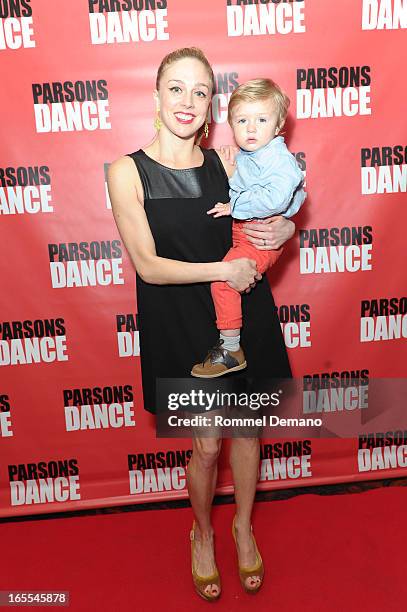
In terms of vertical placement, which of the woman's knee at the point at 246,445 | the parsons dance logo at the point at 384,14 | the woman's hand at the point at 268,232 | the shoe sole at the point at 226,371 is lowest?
the woman's knee at the point at 246,445

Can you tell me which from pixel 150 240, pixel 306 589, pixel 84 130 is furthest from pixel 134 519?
pixel 84 130

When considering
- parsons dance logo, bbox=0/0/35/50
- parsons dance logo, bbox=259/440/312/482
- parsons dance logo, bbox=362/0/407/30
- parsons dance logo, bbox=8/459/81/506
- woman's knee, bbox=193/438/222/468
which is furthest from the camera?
parsons dance logo, bbox=259/440/312/482

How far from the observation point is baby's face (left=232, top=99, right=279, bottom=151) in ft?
5.71

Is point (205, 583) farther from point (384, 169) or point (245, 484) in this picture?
point (384, 169)

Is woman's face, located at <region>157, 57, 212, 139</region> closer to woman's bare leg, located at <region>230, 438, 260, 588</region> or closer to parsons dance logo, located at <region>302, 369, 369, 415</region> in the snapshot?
woman's bare leg, located at <region>230, 438, 260, 588</region>

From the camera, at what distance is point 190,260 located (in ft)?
6.23

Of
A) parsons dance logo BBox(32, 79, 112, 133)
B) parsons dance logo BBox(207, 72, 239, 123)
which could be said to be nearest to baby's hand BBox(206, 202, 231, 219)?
parsons dance logo BBox(207, 72, 239, 123)

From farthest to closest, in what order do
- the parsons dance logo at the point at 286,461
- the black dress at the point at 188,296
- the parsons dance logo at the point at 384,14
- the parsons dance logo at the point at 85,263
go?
the parsons dance logo at the point at 286,461 → the parsons dance logo at the point at 85,263 → the parsons dance logo at the point at 384,14 → the black dress at the point at 188,296

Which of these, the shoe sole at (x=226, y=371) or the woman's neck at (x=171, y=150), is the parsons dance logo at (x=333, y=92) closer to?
the woman's neck at (x=171, y=150)

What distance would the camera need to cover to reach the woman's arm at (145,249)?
180 centimetres

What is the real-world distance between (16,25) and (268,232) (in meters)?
1.30

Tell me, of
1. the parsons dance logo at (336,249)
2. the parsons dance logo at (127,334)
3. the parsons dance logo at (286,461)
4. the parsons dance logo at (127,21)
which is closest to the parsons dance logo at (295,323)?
the parsons dance logo at (336,249)

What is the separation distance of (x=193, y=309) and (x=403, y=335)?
1.24m

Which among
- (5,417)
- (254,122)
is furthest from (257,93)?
(5,417)
